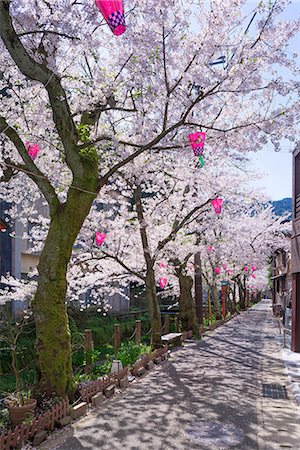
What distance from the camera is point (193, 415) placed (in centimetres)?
959

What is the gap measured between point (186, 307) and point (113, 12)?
19534 millimetres

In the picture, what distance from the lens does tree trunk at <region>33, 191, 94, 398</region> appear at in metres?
9.20

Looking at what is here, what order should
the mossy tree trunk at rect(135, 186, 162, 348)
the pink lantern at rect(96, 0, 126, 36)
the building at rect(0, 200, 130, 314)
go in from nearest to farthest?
the pink lantern at rect(96, 0, 126, 36) → the mossy tree trunk at rect(135, 186, 162, 348) → the building at rect(0, 200, 130, 314)

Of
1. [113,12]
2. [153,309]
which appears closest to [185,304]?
[153,309]

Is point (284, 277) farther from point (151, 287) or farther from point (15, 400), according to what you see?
point (15, 400)

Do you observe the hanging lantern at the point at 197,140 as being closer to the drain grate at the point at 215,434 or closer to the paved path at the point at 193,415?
the paved path at the point at 193,415

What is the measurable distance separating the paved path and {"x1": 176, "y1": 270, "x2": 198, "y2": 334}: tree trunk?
8567 millimetres

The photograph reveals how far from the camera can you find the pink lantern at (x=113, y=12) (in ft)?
22.2

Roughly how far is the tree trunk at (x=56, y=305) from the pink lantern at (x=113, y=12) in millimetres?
3698

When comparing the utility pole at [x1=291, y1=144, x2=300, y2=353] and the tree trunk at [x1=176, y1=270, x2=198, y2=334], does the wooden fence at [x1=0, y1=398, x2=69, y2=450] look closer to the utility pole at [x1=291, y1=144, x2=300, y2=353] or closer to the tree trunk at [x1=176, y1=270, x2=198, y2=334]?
the utility pole at [x1=291, y1=144, x2=300, y2=353]

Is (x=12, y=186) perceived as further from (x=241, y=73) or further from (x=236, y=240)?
(x=236, y=240)

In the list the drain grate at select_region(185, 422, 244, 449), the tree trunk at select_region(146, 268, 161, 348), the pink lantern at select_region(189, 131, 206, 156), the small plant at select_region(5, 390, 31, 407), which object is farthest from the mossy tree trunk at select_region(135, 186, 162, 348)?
the small plant at select_region(5, 390, 31, 407)

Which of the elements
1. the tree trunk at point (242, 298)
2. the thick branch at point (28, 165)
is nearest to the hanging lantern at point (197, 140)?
the thick branch at point (28, 165)

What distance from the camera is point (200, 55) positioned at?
33.2 ft
